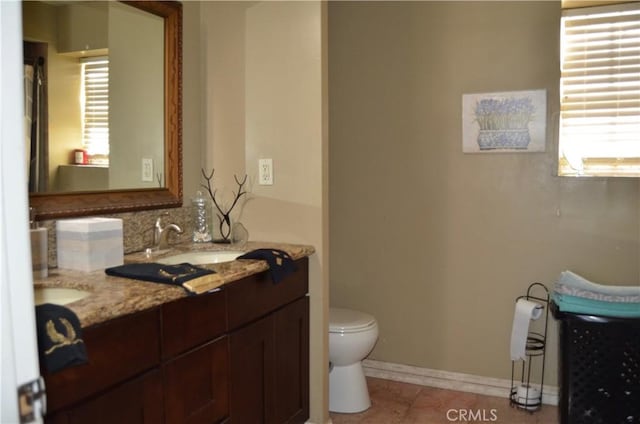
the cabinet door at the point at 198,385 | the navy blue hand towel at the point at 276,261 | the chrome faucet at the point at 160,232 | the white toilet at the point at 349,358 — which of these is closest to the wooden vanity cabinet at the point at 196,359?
the cabinet door at the point at 198,385

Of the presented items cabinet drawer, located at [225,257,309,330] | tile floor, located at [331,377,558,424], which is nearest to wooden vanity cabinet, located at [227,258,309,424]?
cabinet drawer, located at [225,257,309,330]

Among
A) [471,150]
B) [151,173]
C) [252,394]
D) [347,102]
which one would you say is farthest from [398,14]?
[252,394]

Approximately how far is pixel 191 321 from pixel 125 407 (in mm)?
314

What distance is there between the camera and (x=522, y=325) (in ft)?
8.55

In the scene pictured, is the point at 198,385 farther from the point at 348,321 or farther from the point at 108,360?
the point at 348,321

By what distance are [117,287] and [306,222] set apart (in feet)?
3.42

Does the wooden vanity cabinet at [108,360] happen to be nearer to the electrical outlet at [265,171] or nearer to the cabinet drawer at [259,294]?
the cabinet drawer at [259,294]

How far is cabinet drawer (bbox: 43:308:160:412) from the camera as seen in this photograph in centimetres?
118

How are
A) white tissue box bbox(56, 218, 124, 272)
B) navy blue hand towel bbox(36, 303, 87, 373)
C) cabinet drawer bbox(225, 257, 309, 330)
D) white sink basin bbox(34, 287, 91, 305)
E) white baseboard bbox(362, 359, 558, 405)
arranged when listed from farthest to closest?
white baseboard bbox(362, 359, 558, 405)
cabinet drawer bbox(225, 257, 309, 330)
white tissue box bbox(56, 218, 124, 272)
white sink basin bbox(34, 287, 91, 305)
navy blue hand towel bbox(36, 303, 87, 373)

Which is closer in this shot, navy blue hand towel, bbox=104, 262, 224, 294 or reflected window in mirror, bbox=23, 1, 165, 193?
navy blue hand towel, bbox=104, 262, 224, 294

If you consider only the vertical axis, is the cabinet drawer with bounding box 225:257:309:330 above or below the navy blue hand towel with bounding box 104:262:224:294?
below

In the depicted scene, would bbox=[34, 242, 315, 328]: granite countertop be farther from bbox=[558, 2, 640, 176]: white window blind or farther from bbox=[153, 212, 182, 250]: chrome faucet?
bbox=[558, 2, 640, 176]: white window blind

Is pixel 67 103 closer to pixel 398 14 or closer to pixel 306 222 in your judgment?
pixel 306 222

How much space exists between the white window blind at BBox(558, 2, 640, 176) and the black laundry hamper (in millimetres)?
828
